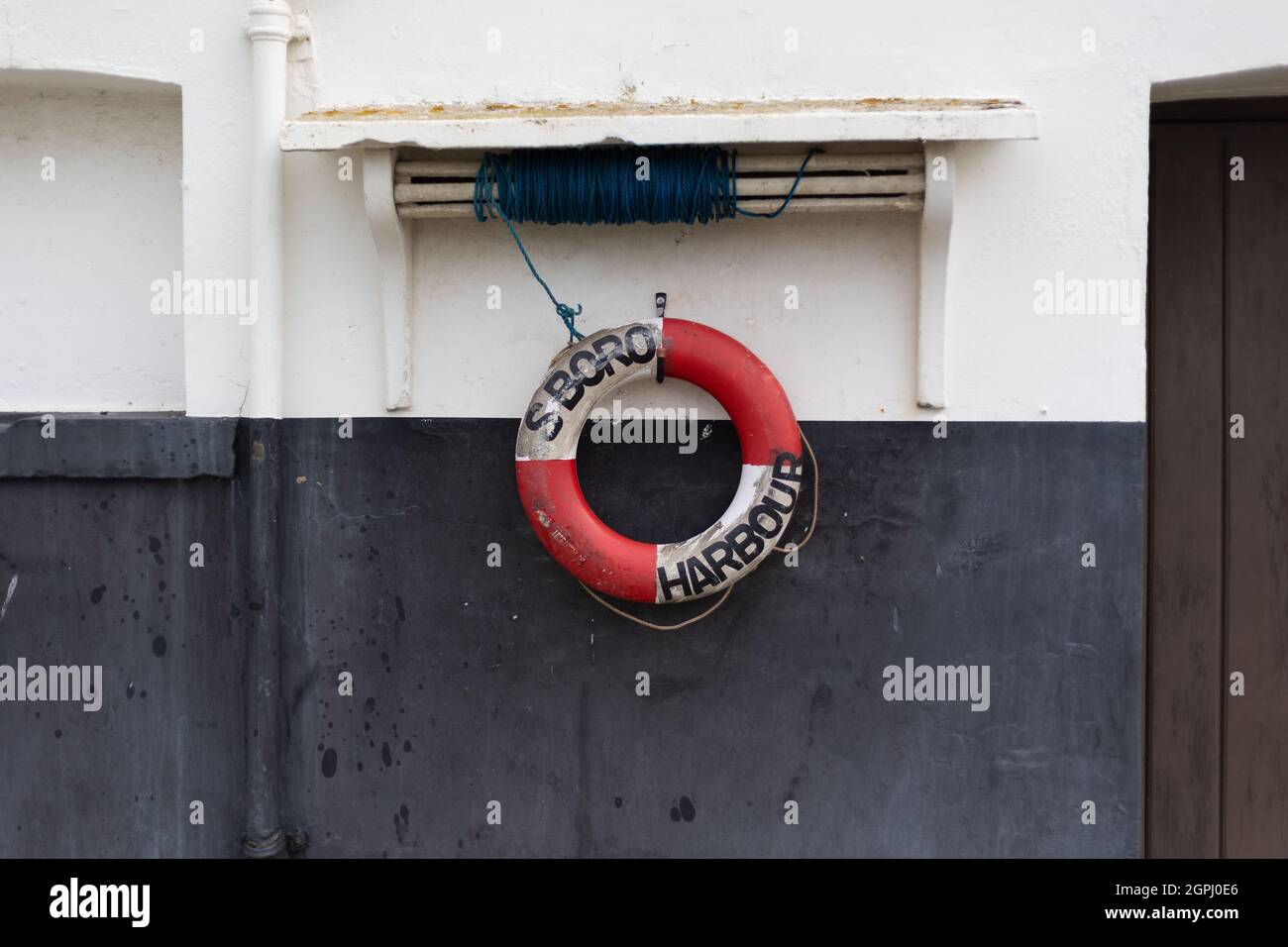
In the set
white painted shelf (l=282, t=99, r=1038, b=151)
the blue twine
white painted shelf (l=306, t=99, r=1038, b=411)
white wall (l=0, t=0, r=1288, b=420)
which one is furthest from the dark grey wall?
white painted shelf (l=282, t=99, r=1038, b=151)

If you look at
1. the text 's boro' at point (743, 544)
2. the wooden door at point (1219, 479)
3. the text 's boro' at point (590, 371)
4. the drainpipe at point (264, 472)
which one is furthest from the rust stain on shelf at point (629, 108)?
the text 's boro' at point (743, 544)

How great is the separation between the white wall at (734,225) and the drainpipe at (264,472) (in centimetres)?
5

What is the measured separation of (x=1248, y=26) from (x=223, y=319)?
229cm

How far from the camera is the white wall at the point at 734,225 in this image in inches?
81.7

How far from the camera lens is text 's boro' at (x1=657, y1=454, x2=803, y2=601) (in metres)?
2.02

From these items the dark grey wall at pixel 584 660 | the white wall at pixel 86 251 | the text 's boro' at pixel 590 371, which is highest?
the white wall at pixel 86 251

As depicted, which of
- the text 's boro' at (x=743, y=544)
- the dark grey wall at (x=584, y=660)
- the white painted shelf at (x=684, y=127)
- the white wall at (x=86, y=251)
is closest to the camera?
the white painted shelf at (x=684, y=127)

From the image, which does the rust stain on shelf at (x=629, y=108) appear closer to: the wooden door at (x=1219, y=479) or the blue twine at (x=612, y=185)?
the blue twine at (x=612, y=185)

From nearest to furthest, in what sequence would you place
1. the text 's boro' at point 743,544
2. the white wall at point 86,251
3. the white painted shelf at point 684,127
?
the white painted shelf at point 684,127 < the text 's boro' at point 743,544 < the white wall at point 86,251

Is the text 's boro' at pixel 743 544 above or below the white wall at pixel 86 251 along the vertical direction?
below

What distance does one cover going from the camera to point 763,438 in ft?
6.65

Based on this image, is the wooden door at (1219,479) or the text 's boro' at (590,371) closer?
the text 's boro' at (590,371)

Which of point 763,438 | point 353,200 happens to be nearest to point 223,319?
point 353,200

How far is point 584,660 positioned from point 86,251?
4.97ft
